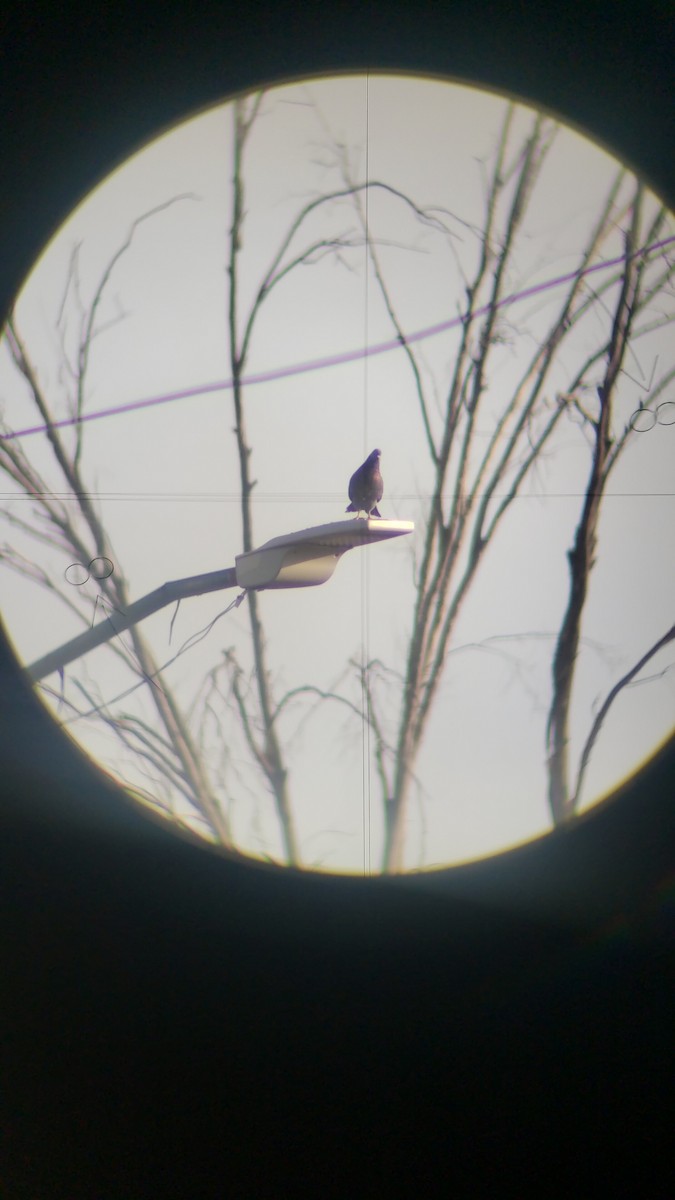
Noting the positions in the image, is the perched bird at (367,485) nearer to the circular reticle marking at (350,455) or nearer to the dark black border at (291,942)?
the circular reticle marking at (350,455)

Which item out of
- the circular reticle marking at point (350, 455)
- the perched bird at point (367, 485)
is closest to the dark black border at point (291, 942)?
the circular reticle marking at point (350, 455)

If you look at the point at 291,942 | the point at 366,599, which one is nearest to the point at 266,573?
the point at 366,599

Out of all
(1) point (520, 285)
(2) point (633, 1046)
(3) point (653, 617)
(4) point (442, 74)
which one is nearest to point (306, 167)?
(4) point (442, 74)

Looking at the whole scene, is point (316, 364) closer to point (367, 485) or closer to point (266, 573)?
point (367, 485)

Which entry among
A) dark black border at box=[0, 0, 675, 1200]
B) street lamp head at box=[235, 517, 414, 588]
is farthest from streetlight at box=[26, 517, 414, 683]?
dark black border at box=[0, 0, 675, 1200]

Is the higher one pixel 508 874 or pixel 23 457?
pixel 23 457

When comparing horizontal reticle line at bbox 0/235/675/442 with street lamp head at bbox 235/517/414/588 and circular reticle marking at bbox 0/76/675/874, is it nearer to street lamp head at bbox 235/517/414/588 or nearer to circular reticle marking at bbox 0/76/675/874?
circular reticle marking at bbox 0/76/675/874

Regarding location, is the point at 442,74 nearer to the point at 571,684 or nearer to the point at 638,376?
the point at 638,376
